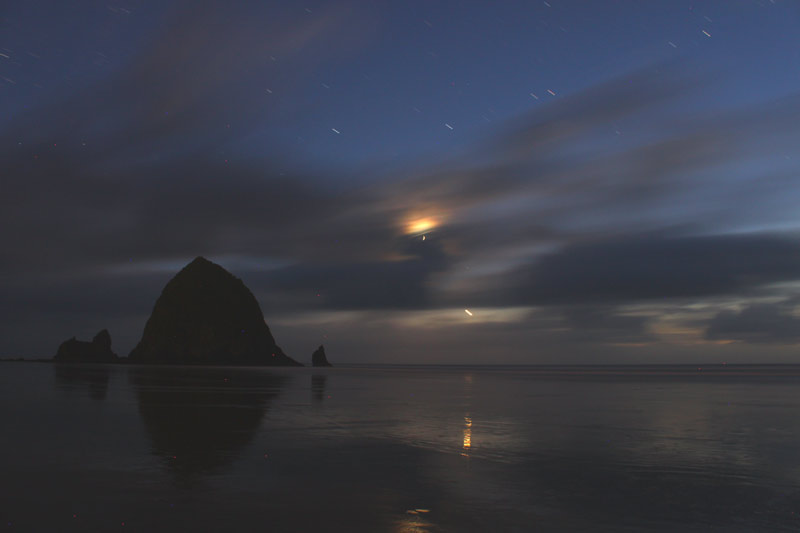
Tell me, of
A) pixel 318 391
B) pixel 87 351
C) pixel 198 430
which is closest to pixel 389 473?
pixel 198 430

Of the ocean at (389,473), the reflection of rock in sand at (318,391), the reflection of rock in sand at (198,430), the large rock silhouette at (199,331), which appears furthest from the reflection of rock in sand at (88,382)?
the large rock silhouette at (199,331)

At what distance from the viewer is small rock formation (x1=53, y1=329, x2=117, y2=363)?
185m

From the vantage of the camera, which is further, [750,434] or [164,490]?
[750,434]

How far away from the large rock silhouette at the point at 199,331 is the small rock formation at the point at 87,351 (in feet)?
23.1

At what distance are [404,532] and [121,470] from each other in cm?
680

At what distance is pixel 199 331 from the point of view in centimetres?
18900

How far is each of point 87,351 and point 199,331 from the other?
34242 mm

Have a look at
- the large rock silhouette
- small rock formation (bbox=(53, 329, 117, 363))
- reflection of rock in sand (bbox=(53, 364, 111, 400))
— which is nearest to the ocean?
reflection of rock in sand (bbox=(53, 364, 111, 400))

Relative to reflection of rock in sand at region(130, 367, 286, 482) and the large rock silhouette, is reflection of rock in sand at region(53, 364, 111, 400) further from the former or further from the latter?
the large rock silhouette

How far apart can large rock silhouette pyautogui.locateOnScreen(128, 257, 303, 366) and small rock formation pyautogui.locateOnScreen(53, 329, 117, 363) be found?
7.03m

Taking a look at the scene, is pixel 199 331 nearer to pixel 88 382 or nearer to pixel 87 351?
pixel 87 351

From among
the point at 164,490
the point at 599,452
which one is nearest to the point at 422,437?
the point at 599,452

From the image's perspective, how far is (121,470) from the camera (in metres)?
12.0

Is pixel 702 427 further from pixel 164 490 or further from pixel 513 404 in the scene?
pixel 164 490
